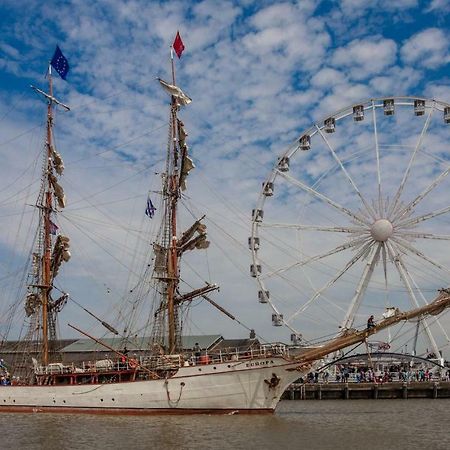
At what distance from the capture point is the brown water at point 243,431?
2528cm

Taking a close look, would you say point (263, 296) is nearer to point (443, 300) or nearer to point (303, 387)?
point (303, 387)

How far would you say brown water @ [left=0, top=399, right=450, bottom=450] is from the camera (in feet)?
82.9

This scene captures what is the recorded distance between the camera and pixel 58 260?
1964 inches

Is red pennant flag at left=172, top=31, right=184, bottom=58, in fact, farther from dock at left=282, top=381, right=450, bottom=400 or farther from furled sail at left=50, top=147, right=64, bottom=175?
dock at left=282, top=381, right=450, bottom=400

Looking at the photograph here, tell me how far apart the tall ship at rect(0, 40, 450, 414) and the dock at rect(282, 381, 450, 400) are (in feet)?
31.7

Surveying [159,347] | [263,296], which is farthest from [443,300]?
[159,347]

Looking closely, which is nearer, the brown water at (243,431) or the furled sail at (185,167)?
the brown water at (243,431)

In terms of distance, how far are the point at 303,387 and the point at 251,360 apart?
19495 mm

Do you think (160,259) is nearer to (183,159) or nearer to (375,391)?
(183,159)

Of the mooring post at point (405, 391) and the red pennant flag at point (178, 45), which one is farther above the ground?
the red pennant flag at point (178, 45)

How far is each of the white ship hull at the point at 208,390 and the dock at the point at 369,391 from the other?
53.6 feet

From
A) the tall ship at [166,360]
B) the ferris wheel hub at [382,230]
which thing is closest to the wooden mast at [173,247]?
the tall ship at [166,360]

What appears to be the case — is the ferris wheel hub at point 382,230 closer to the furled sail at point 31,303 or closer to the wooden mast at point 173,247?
the wooden mast at point 173,247

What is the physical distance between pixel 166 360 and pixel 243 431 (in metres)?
10.6
